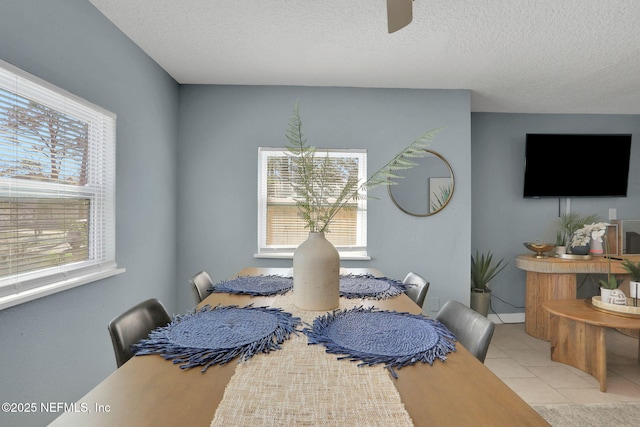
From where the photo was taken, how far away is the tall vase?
55.0 inches

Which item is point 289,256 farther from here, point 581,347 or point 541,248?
point 541,248

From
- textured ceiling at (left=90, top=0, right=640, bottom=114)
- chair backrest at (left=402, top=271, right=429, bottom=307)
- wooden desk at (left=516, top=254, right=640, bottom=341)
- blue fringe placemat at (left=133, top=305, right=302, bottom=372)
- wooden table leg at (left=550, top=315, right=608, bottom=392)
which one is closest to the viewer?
blue fringe placemat at (left=133, top=305, right=302, bottom=372)

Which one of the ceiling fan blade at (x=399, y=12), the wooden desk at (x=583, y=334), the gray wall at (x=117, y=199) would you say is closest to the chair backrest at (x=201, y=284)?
the gray wall at (x=117, y=199)

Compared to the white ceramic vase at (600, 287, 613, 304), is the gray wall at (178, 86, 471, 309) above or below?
above

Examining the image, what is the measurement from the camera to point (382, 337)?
1133 millimetres

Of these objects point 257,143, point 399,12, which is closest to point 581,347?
point 399,12

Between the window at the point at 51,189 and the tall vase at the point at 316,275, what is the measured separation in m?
1.23

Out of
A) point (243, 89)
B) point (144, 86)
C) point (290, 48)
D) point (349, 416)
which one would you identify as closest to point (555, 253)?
point (290, 48)

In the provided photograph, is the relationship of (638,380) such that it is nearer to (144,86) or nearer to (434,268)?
(434,268)

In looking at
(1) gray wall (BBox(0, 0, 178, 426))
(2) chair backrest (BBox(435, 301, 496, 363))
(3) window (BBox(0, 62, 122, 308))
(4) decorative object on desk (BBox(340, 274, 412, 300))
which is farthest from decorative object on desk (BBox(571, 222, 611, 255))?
(3) window (BBox(0, 62, 122, 308))

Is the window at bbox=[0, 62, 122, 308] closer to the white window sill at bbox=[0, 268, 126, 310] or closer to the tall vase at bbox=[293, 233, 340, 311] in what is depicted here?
the white window sill at bbox=[0, 268, 126, 310]

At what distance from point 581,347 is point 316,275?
256cm

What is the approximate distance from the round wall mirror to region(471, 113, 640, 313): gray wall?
3.05 feet

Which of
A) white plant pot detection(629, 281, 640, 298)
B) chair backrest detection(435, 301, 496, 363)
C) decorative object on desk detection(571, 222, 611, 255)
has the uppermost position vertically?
decorative object on desk detection(571, 222, 611, 255)
